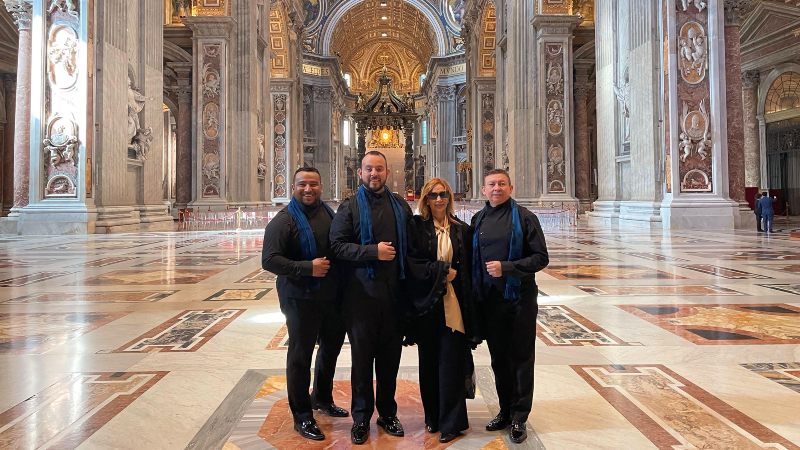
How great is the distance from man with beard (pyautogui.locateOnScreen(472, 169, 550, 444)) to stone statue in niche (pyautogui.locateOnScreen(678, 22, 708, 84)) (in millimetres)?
12486

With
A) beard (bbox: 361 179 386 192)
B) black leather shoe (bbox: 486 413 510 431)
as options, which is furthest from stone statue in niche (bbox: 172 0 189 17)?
black leather shoe (bbox: 486 413 510 431)

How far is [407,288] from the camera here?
7.75 feet

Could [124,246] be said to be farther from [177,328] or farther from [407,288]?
[407,288]

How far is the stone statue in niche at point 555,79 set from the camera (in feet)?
65.2

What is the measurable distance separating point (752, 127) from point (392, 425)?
94.1 feet

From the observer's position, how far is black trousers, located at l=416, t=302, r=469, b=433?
2270 millimetres

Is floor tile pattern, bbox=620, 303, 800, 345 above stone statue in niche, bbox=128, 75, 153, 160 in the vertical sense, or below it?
below

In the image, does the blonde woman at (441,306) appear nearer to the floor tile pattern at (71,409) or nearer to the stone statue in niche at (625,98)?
the floor tile pattern at (71,409)

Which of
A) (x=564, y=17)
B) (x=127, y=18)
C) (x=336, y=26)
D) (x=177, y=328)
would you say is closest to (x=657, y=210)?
(x=564, y=17)

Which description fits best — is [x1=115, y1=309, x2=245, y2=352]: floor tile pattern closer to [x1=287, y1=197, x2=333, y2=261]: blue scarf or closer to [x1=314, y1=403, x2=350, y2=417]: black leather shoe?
[x1=314, y1=403, x2=350, y2=417]: black leather shoe

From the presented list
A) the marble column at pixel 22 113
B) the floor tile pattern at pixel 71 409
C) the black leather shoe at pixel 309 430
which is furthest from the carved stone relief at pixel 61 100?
the black leather shoe at pixel 309 430

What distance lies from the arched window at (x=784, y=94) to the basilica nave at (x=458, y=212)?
92 mm

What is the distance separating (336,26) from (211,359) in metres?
50.1

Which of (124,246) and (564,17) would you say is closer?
(124,246)
